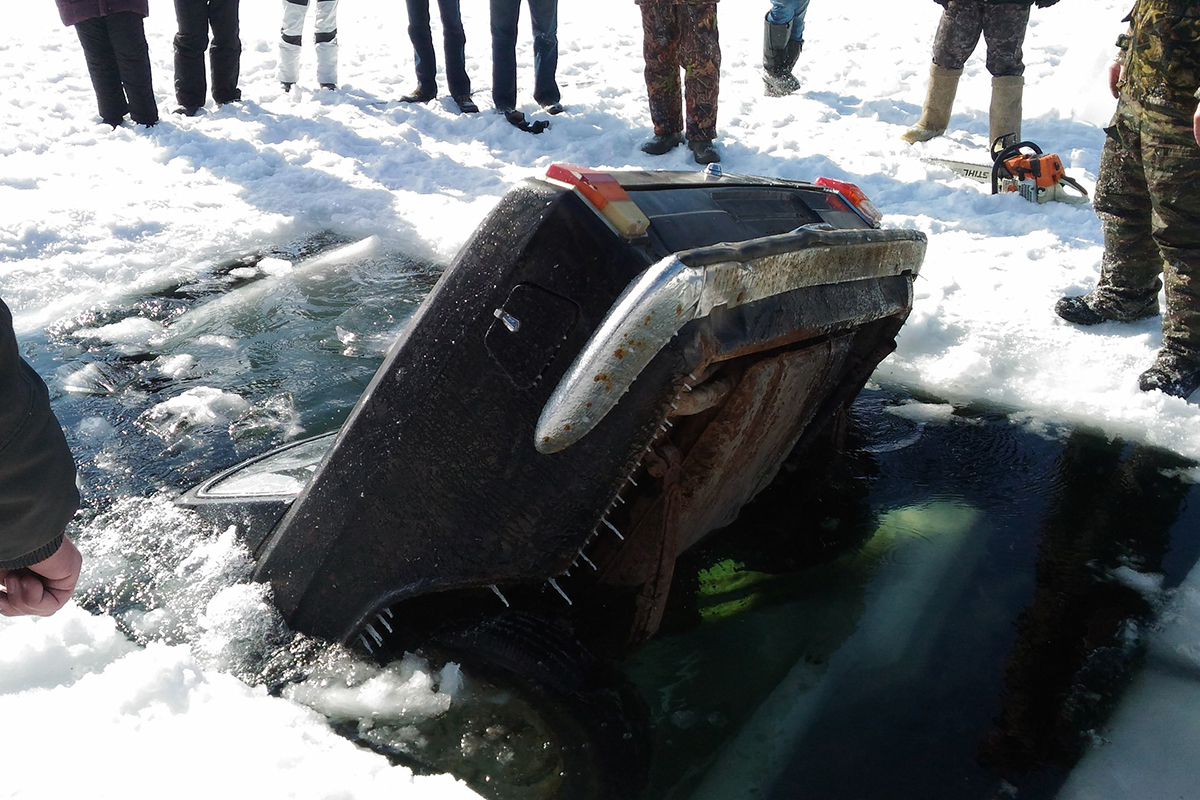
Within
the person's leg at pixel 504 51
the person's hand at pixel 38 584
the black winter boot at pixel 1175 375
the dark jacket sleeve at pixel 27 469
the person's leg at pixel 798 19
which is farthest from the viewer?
the person's leg at pixel 798 19

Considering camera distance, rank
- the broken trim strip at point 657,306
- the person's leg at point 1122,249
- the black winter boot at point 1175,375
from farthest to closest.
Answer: the person's leg at point 1122,249 < the black winter boot at point 1175,375 < the broken trim strip at point 657,306

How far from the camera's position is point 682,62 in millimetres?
6949

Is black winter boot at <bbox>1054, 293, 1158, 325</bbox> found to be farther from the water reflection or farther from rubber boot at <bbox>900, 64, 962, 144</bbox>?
rubber boot at <bbox>900, 64, 962, 144</bbox>

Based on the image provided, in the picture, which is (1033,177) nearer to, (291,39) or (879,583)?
(879,583)

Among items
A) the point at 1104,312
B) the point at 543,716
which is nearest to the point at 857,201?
the point at 543,716

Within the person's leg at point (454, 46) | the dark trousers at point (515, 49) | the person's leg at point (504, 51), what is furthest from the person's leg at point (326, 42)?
the person's leg at point (504, 51)

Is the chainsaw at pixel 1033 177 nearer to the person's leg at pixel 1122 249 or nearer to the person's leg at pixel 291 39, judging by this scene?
the person's leg at pixel 1122 249

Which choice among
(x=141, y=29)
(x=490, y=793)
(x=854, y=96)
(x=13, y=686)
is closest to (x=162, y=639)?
(x=13, y=686)

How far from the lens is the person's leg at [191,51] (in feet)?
27.0

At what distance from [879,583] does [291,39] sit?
878 centimetres

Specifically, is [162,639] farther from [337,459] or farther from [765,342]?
[765,342]

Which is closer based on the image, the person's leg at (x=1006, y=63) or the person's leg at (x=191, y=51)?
the person's leg at (x=1006, y=63)

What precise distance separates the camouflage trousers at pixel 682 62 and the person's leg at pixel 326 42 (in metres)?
4.06

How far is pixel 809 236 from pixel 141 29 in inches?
310
